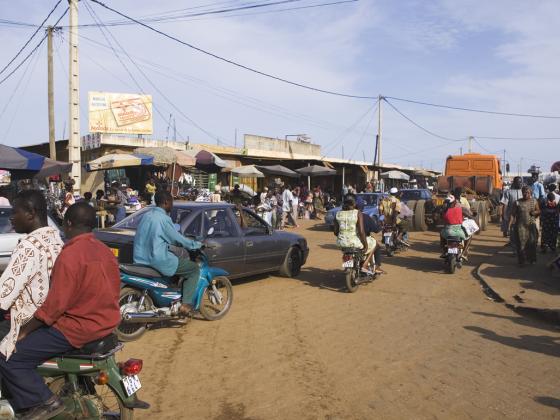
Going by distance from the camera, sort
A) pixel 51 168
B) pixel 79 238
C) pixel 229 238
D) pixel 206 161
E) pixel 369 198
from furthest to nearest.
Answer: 1. pixel 369 198
2. pixel 206 161
3. pixel 51 168
4. pixel 229 238
5. pixel 79 238

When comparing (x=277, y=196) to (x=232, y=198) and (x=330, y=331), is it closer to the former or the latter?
(x=232, y=198)

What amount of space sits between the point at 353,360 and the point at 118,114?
21.4 m

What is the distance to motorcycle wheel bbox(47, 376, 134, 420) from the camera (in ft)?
11.1

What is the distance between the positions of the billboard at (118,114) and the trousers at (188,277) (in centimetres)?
1914

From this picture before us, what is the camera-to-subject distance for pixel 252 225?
9.57 metres

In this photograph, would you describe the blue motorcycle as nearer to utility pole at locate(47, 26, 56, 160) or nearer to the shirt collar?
the shirt collar

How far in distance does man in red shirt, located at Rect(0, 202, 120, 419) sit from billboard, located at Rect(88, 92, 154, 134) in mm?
21886

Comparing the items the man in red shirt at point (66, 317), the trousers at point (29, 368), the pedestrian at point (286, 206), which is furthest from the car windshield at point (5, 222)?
the pedestrian at point (286, 206)

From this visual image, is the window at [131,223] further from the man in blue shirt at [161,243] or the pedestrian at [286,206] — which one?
the pedestrian at [286,206]

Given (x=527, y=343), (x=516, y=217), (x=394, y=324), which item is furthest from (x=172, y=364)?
(x=516, y=217)

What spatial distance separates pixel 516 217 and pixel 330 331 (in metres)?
6.75

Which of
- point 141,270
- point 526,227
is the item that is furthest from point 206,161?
point 141,270

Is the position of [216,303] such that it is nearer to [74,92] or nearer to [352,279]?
[352,279]

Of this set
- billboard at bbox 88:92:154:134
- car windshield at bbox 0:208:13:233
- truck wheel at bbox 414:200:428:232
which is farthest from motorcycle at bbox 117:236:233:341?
billboard at bbox 88:92:154:134
